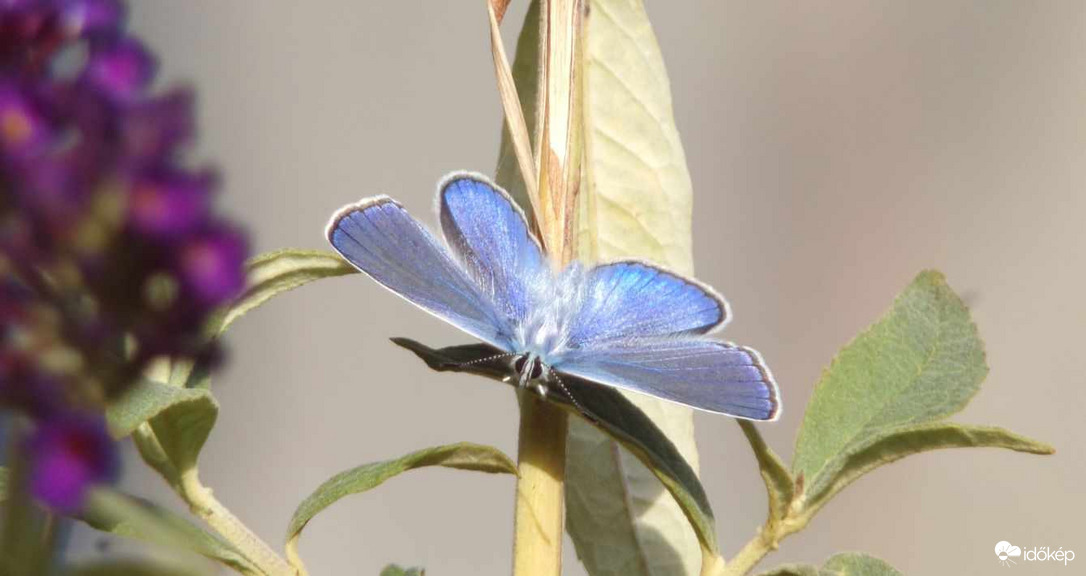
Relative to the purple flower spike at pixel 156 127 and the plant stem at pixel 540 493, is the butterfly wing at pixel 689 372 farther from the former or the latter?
the purple flower spike at pixel 156 127

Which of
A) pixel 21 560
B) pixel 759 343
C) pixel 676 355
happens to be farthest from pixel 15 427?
pixel 759 343

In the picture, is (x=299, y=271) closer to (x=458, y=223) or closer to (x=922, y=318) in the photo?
(x=458, y=223)

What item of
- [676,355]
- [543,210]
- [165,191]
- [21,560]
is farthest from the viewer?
[676,355]

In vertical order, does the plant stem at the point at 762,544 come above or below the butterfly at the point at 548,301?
below

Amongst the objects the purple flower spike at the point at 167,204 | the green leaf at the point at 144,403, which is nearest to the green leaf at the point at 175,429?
the green leaf at the point at 144,403

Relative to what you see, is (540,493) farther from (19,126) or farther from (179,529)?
(19,126)

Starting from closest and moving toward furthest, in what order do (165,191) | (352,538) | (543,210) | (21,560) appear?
(21,560) < (165,191) < (543,210) < (352,538)
